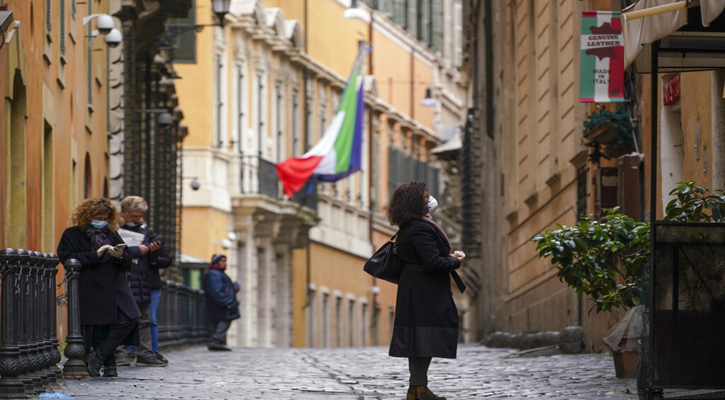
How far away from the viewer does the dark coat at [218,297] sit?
27.6 m

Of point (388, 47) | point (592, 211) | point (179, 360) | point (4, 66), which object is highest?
point (388, 47)

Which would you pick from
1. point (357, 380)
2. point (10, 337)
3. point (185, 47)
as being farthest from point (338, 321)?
point (10, 337)

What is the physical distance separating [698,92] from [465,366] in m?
5.31

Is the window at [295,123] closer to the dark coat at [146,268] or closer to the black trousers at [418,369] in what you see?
the dark coat at [146,268]

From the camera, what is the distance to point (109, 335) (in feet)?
49.8

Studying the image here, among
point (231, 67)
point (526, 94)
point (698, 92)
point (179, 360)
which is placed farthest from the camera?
point (231, 67)

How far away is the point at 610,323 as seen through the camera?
61.4 feet

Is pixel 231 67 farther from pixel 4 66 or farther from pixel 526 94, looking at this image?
pixel 4 66

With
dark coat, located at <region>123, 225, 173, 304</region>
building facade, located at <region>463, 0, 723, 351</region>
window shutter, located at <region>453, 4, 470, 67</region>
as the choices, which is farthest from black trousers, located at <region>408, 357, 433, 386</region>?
window shutter, located at <region>453, 4, 470, 67</region>

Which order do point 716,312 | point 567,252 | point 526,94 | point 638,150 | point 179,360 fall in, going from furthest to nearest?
point 526,94
point 179,360
point 638,150
point 567,252
point 716,312

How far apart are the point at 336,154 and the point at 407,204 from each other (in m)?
31.1

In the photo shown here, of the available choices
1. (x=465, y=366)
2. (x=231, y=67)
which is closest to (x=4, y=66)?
(x=465, y=366)

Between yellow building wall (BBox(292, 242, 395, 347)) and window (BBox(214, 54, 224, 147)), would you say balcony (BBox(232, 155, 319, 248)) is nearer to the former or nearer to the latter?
window (BBox(214, 54, 224, 147))

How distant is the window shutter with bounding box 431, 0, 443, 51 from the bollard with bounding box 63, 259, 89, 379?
5096cm
